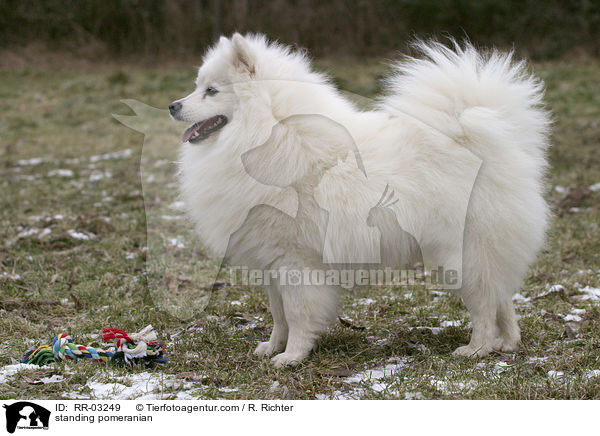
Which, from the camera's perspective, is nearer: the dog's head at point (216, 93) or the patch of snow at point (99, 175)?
the dog's head at point (216, 93)

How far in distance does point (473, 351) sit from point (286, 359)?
0.92 m

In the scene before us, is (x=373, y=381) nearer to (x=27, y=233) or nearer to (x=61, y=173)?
(x=27, y=233)

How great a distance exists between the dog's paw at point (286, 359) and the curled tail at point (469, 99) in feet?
4.23

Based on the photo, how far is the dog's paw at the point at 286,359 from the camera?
10.0 feet

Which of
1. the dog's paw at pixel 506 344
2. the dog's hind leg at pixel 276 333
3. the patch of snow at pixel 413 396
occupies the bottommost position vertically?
the dog's hind leg at pixel 276 333

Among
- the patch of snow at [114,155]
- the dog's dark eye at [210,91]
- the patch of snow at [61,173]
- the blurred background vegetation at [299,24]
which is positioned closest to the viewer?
the dog's dark eye at [210,91]

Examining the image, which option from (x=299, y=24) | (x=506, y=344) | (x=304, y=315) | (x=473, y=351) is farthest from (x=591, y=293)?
(x=299, y=24)

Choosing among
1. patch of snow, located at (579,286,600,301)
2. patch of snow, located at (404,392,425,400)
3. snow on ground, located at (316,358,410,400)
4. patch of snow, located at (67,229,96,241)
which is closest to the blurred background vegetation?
patch of snow, located at (67,229,96,241)

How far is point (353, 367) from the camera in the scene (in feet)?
10.1

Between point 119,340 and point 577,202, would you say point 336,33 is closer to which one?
point 577,202

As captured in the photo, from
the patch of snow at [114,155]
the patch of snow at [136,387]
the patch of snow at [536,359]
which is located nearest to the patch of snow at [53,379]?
the patch of snow at [136,387]

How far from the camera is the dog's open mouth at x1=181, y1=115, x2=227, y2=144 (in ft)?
10.3
